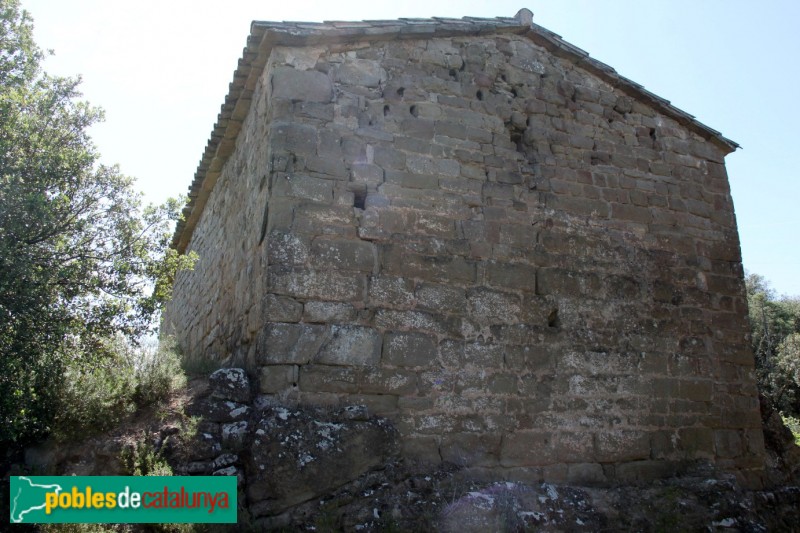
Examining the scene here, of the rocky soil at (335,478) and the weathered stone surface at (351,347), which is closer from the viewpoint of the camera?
the rocky soil at (335,478)

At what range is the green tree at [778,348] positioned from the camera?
777 inches

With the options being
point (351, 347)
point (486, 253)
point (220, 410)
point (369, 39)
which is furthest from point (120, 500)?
point (369, 39)

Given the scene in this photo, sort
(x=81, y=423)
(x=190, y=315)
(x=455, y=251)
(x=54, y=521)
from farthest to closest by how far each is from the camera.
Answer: (x=190, y=315), (x=455, y=251), (x=81, y=423), (x=54, y=521)

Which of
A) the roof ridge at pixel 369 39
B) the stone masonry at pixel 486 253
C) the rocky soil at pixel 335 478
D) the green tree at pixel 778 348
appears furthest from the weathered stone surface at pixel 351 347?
the green tree at pixel 778 348

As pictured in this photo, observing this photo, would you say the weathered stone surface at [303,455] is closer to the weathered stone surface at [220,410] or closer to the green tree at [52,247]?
the weathered stone surface at [220,410]

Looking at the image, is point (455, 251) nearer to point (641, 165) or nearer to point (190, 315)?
point (641, 165)

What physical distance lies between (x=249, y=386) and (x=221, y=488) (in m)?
0.87

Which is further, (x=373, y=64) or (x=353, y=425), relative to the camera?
(x=373, y=64)

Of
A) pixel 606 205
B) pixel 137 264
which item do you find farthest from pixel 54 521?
pixel 606 205

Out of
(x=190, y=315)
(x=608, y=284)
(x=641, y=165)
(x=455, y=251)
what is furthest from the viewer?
(x=190, y=315)

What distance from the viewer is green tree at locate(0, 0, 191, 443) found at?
5.41 metres

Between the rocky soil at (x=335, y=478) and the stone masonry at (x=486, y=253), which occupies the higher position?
the stone masonry at (x=486, y=253)

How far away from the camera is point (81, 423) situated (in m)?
4.98

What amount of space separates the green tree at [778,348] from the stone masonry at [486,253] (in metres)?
12.8
